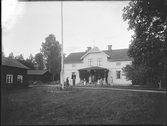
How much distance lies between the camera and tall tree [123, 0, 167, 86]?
4243 millimetres

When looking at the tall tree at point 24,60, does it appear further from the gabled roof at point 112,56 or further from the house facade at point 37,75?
the gabled roof at point 112,56

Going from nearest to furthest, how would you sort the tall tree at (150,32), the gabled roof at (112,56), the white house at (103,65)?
the tall tree at (150,32)
the gabled roof at (112,56)
the white house at (103,65)

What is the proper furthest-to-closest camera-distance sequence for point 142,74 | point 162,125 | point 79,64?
1. point 79,64
2. point 142,74
3. point 162,125

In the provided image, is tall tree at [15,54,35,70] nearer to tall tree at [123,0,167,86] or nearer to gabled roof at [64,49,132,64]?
tall tree at [123,0,167,86]

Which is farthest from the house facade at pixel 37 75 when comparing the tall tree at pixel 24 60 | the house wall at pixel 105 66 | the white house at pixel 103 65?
the tall tree at pixel 24 60

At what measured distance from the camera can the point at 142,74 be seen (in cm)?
585

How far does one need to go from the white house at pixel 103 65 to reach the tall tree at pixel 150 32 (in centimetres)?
1637

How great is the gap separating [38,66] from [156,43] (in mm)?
14875

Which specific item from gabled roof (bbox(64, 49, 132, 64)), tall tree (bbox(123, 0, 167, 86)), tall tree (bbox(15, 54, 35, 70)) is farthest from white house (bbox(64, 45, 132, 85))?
tall tree (bbox(123, 0, 167, 86))

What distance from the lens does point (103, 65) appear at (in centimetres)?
2356

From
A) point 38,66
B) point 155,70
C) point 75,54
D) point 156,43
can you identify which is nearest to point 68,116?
point 155,70

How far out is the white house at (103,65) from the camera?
2212cm

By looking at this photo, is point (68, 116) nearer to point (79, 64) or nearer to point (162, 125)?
point (162, 125)

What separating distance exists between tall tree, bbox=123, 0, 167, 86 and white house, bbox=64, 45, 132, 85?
53.7 feet
